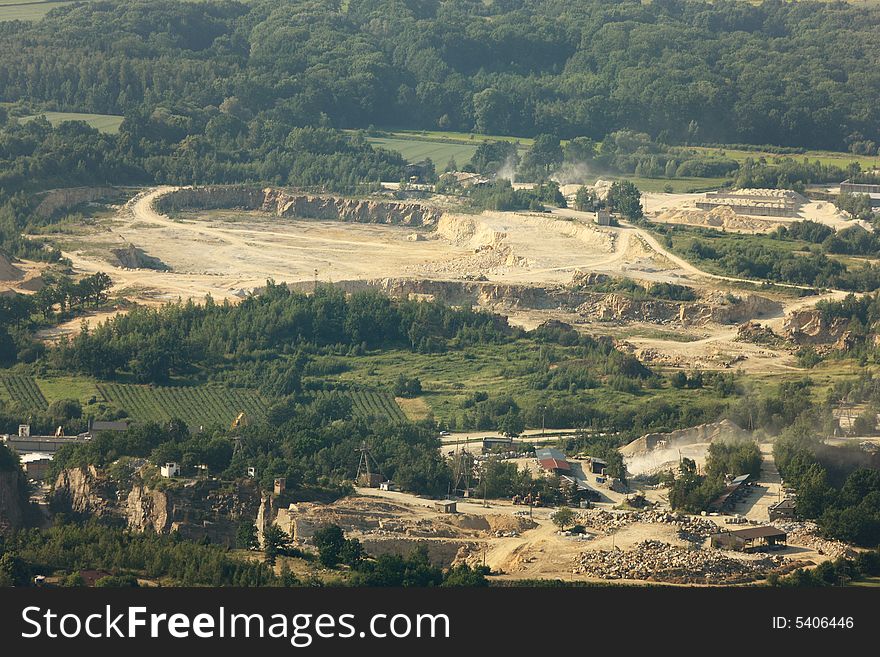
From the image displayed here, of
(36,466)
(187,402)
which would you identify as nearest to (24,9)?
(187,402)

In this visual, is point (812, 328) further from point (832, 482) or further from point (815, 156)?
point (815, 156)

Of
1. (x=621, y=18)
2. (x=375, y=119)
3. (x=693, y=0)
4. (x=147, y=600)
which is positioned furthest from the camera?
(x=693, y=0)

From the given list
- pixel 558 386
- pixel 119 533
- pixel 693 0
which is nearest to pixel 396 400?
pixel 558 386

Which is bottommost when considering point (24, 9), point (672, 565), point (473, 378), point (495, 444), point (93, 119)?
point (473, 378)

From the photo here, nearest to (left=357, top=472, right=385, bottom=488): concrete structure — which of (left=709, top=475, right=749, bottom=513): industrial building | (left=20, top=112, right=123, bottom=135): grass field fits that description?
(left=709, top=475, right=749, bottom=513): industrial building

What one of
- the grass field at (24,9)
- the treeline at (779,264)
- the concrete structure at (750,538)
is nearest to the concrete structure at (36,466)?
the concrete structure at (750,538)

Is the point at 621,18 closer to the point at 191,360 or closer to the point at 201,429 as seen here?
the point at 191,360
